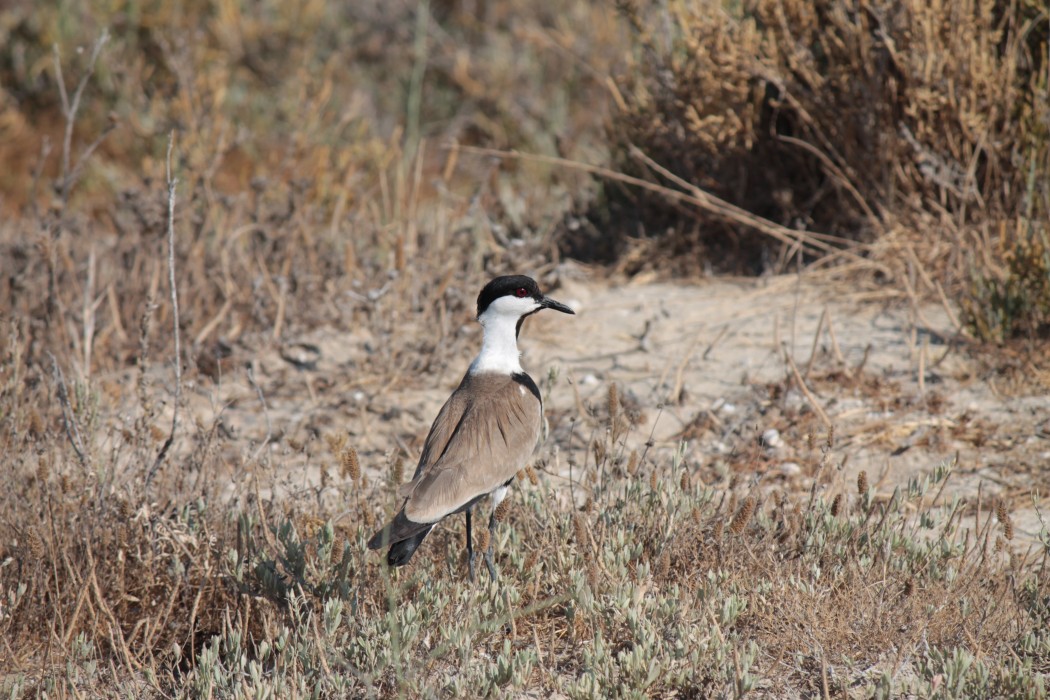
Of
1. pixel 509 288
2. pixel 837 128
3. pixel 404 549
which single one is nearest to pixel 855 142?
pixel 837 128

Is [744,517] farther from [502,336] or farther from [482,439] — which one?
[502,336]

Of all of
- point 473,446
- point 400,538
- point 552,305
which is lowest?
point 400,538

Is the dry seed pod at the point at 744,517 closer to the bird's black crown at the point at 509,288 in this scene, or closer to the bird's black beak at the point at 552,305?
the bird's black beak at the point at 552,305

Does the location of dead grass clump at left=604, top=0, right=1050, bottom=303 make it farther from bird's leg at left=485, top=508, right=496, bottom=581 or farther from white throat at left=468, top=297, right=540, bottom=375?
bird's leg at left=485, top=508, right=496, bottom=581

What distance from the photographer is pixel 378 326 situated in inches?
214

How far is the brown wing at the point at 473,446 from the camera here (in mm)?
3330

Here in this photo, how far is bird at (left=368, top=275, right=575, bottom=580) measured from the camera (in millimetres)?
3275

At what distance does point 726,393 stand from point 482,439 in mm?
1862

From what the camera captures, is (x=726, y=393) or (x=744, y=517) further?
(x=726, y=393)

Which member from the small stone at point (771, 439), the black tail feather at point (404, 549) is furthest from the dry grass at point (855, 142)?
the black tail feather at point (404, 549)

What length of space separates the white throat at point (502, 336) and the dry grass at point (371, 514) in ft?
1.51

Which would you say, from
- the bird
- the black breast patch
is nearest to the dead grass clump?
the bird

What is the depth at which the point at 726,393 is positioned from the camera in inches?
201

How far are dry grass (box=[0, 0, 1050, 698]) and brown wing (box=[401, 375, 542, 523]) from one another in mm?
140
